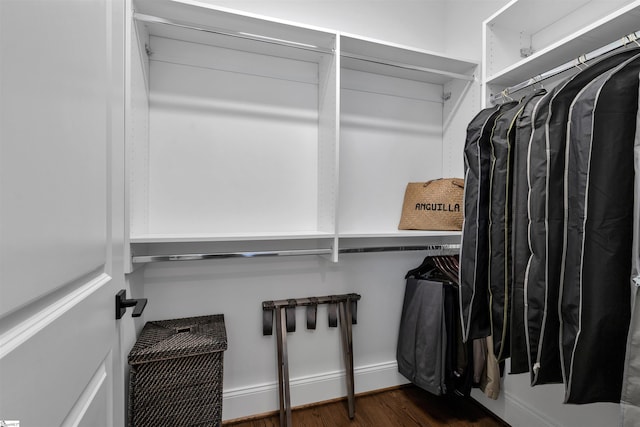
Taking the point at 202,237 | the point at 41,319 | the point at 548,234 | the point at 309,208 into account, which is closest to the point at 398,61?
the point at 309,208

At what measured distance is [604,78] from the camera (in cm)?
81

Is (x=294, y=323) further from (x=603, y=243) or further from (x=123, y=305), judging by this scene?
(x=603, y=243)

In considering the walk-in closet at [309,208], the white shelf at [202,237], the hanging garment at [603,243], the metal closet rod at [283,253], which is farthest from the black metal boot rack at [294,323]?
the hanging garment at [603,243]

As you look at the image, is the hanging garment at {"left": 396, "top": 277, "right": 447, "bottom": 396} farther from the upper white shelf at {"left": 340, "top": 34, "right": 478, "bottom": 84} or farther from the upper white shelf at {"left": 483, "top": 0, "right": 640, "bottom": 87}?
the upper white shelf at {"left": 340, "top": 34, "right": 478, "bottom": 84}

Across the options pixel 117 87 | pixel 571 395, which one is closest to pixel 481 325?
pixel 571 395

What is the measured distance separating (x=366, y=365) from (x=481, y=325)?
0.99m

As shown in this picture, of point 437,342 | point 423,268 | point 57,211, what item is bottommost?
point 437,342

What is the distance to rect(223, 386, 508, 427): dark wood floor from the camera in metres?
1.63

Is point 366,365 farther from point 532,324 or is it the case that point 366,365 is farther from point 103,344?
point 103,344

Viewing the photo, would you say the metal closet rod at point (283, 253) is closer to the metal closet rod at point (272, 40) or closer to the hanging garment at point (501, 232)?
the hanging garment at point (501, 232)

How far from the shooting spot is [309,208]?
180cm

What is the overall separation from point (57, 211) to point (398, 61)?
184cm

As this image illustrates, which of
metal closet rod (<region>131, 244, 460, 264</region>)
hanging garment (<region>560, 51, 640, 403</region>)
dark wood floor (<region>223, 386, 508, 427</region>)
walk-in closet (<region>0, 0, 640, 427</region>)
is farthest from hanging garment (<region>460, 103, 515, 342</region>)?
dark wood floor (<region>223, 386, 508, 427</region>)

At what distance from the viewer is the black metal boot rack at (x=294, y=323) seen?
64.1 inches
